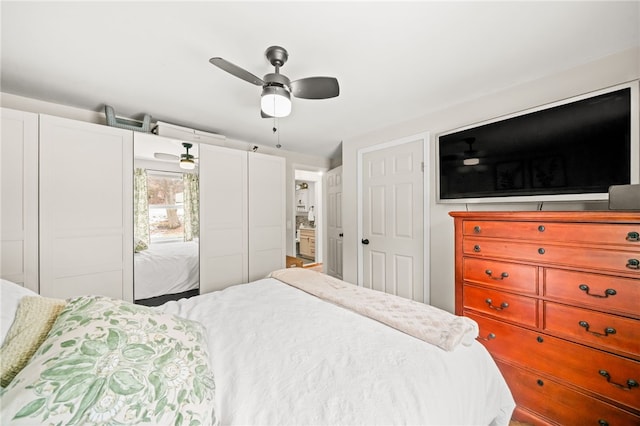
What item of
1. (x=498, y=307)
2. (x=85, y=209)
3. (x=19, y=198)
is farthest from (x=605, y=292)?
(x=19, y=198)

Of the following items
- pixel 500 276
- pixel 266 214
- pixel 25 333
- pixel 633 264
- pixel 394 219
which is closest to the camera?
pixel 25 333

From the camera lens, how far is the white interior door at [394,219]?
278 cm

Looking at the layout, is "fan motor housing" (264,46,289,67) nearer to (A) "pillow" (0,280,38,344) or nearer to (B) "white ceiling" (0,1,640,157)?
(B) "white ceiling" (0,1,640,157)

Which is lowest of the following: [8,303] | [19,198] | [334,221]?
[8,303]

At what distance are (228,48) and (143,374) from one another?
5.78ft

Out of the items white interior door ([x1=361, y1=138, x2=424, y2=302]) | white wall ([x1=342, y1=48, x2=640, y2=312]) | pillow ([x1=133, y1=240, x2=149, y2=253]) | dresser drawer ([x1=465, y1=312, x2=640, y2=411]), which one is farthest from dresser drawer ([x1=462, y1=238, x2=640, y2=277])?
pillow ([x1=133, y1=240, x2=149, y2=253])

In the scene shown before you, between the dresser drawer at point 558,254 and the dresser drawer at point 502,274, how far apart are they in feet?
0.18

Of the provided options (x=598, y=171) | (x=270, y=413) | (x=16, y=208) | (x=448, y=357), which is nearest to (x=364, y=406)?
(x=270, y=413)

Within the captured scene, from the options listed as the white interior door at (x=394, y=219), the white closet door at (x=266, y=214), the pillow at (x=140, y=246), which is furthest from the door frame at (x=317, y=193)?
the pillow at (x=140, y=246)

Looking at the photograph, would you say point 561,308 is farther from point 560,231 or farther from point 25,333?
point 25,333

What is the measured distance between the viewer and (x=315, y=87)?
1655 mm

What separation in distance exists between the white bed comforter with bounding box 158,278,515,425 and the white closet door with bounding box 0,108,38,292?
1627mm

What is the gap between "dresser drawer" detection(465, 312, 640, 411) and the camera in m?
1.27

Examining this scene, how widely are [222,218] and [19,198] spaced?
1596 mm
